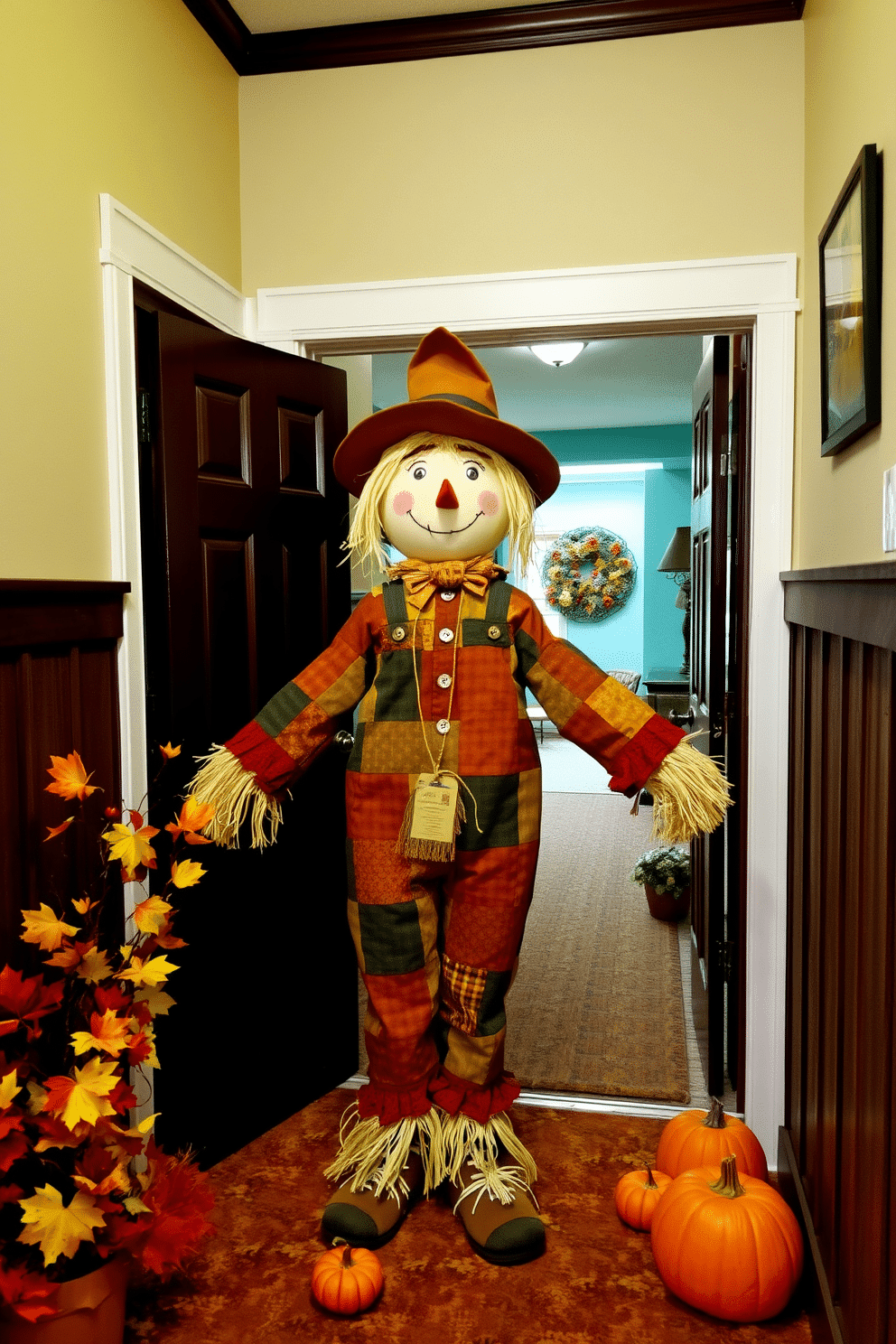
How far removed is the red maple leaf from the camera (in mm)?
1344

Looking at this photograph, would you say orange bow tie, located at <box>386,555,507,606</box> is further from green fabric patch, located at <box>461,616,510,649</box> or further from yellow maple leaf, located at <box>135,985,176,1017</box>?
yellow maple leaf, located at <box>135,985,176,1017</box>

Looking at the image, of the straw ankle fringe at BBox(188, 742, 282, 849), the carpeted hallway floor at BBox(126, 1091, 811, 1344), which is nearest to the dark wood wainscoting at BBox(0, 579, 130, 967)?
the straw ankle fringe at BBox(188, 742, 282, 849)

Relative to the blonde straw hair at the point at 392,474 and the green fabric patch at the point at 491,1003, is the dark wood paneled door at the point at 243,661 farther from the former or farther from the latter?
the green fabric patch at the point at 491,1003

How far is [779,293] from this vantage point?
215 cm

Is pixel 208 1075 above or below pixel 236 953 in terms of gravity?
below

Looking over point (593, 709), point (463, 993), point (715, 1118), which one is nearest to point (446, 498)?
point (593, 709)

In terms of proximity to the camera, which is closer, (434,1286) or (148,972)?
(148,972)

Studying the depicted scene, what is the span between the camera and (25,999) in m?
1.37

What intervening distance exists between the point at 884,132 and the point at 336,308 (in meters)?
1.32

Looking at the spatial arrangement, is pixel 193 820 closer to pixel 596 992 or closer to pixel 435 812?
pixel 435 812

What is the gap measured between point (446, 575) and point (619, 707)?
41 centimetres

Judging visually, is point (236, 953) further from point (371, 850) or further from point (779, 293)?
point (779, 293)

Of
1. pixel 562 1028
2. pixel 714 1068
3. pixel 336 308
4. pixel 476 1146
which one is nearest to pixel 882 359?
pixel 336 308

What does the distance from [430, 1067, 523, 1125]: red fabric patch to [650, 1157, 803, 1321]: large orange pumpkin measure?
39 centimetres
